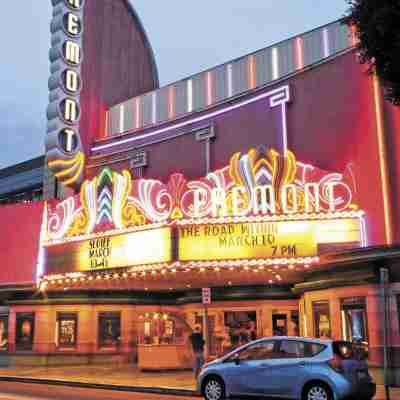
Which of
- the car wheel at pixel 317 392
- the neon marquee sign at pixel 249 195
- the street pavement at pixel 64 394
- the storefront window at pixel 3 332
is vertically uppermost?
the neon marquee sign at pixel 249 195

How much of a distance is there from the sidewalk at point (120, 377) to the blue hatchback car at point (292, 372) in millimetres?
2528

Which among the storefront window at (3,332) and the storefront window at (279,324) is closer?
the storefront window at (279,324)

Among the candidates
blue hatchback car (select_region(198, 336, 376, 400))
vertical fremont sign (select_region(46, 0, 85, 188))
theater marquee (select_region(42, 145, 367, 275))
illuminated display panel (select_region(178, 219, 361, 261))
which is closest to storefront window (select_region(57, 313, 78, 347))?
vertical fremont sign (select_region(46, 0, 85, 188))

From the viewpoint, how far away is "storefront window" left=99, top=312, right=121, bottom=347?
2981 centimetres

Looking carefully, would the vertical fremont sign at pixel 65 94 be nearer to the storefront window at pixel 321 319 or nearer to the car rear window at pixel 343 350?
the storefront window at pixel 321 319

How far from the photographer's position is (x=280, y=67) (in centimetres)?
2750

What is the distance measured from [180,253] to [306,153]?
625 centimetres

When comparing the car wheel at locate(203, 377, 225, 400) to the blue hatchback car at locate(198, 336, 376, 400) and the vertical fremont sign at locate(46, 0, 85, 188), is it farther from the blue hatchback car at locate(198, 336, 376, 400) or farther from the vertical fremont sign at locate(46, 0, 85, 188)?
the vertical fremont sign at locate(46, 0, 85, 188)

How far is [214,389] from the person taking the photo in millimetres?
14836

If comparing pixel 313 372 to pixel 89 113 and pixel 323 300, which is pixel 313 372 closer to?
pixel 323 300

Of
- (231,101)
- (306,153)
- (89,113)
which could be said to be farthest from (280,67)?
(89,113)

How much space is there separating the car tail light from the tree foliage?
17.8ft

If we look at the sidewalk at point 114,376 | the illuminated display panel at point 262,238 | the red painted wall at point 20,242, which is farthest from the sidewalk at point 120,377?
the red painted wall at point 20,242

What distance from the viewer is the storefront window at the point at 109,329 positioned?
29.8 metres
